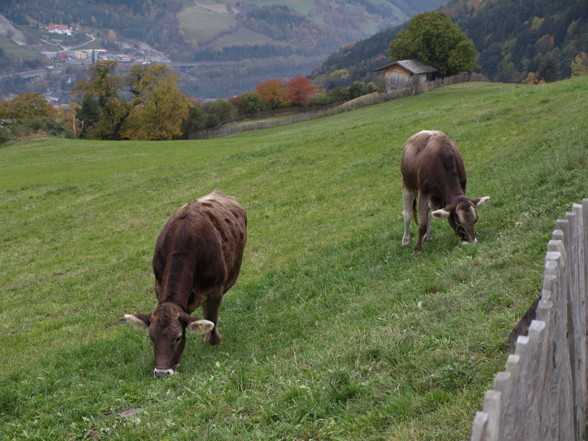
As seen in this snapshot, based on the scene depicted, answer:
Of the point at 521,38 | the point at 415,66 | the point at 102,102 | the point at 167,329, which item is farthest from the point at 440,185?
the point at 521,38

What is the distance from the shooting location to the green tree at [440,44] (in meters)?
84.1

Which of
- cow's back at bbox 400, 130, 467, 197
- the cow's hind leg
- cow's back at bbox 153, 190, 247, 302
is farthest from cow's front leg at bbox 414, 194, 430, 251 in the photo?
cow's back at bbox 153, 190, 247, 302

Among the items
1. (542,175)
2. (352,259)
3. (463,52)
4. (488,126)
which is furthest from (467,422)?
(463,52)

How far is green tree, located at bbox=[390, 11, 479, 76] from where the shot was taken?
8406 centimetres

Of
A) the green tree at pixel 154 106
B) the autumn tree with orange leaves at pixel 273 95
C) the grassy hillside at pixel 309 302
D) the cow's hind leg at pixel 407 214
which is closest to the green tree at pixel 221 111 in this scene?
the autumn tree with orange leaves at pixel 273 95

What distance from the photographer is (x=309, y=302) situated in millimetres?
10688

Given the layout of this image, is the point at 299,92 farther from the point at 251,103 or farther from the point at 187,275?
the point at 187,275

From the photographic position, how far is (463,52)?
84.4 metres

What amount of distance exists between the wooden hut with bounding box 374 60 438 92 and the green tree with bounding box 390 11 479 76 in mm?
1654

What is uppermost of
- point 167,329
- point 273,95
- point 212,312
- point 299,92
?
point 299,92

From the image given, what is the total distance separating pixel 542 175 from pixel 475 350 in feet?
28.4

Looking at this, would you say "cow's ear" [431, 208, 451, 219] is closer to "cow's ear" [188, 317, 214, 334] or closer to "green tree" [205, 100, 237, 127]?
"cow's ear" [188, 317, 214, 334]

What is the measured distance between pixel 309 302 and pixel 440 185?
345cm

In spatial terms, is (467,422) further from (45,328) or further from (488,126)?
(488,126)
